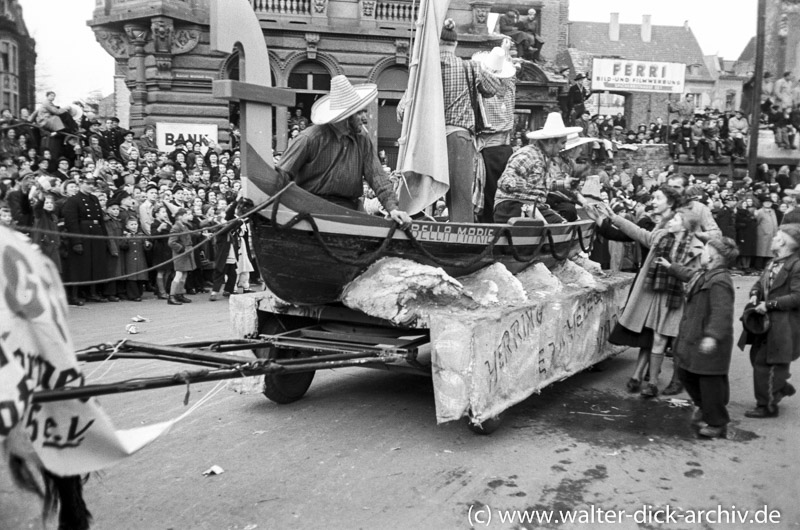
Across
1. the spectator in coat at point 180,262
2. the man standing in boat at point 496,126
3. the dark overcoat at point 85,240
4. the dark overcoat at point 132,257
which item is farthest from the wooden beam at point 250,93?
the dark overcoat at point 132,257

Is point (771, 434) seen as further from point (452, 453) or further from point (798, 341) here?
point (452, 453)

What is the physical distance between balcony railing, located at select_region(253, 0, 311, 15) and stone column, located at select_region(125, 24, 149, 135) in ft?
10.4

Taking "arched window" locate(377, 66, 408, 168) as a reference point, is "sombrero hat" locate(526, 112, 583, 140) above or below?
below

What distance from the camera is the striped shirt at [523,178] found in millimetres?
6699

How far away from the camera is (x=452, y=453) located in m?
4.87

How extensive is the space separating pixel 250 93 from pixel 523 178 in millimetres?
2874

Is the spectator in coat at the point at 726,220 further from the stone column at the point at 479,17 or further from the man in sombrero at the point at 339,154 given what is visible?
the man in sombrero at the point at 339,154

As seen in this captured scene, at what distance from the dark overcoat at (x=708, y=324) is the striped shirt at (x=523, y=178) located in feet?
5.77

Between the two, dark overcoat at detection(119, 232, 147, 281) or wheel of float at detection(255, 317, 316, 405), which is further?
dark overcoat at detection(119, 232, 147, 281)

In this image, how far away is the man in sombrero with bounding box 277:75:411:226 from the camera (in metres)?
5.35

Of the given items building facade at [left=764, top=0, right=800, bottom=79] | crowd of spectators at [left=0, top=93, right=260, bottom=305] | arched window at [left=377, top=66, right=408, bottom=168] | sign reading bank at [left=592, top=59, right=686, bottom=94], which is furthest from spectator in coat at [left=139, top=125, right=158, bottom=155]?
building facade at [left=764, top=0, right=800, bottom=79]

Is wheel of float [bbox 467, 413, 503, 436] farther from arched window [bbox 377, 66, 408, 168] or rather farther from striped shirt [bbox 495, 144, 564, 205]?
arched window [bbox 377, 66, 408, 168]

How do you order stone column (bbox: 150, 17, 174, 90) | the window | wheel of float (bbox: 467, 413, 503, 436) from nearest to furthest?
wheel of float (bbox: 467, 413, 503, 436) < the window < stone column (bbox: 150, 17, 174, 90)

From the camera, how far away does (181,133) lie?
1916 cm
